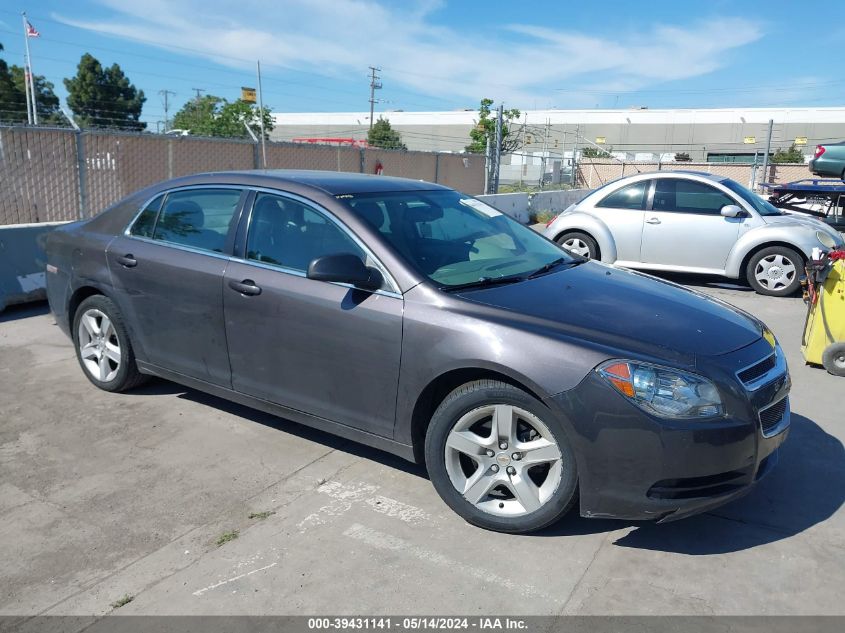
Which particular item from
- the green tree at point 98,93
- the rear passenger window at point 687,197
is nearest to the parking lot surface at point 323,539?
the rear passenger window at point 687,197

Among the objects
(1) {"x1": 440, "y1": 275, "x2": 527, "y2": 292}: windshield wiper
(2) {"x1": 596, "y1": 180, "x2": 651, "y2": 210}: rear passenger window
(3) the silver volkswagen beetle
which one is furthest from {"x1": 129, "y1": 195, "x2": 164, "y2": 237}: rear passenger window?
(2) {"x1": 596, "y1": 180, "x2": 651, "y2": 210}: rear passenger window

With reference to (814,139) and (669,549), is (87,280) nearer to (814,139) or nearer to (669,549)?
(669,549)

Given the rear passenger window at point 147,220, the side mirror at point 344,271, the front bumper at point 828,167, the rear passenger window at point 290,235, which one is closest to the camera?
the side mirror at point 344,271

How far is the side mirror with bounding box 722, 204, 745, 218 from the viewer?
30.0ft

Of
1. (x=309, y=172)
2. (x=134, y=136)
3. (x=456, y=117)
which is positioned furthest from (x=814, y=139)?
(x=309, y=172)

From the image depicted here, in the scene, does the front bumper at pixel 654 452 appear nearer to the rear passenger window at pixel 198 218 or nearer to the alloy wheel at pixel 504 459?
the alloy wheel at pixel 504 459

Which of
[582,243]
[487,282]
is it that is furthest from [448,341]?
[582,243]

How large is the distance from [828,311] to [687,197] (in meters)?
4.02

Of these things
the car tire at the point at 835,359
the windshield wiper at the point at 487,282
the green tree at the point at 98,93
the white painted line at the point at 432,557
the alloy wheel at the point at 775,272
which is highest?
the green tree at the point at 98,93

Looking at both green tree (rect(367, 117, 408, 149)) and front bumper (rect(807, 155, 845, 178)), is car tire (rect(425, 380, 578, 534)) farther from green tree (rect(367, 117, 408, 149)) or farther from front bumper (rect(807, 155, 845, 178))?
green tree (rect(367, 117, 408, 149))

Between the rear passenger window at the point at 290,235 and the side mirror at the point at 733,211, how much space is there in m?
6.90

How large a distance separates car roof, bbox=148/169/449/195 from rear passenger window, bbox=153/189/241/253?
85mm

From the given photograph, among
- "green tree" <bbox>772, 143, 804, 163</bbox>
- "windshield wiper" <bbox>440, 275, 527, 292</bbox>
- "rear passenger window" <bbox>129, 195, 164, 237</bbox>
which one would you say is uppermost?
"green tree" <bbox>772, 143, 804, 163</bbox>

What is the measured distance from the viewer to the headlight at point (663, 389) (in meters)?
3.01
